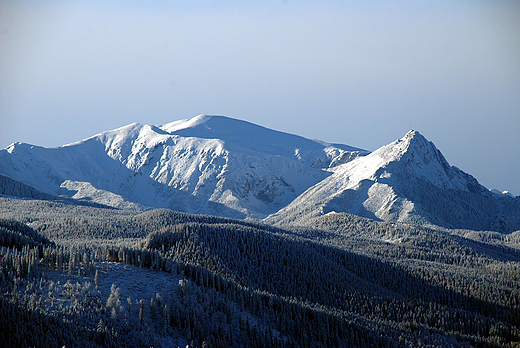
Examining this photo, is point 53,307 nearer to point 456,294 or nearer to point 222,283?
point 222,283

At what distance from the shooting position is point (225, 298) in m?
74.8

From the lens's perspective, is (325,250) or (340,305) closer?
(340,305)

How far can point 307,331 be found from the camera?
7475 cm

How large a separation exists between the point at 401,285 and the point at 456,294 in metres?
14.8

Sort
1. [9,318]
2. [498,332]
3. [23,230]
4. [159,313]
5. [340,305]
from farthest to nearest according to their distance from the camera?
[340,305]
[498,332]
[23,230]
[159,313]
[9,318]

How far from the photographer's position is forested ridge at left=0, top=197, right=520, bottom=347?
55406 mm

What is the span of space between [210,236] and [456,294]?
228 ft

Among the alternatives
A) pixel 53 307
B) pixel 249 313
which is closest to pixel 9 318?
pixel 53 307

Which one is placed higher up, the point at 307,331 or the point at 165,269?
the point at 165,269

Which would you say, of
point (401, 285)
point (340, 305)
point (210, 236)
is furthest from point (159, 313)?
point (401, 285)

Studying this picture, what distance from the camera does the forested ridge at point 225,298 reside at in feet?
182

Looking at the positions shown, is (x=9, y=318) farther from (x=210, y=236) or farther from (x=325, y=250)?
(x=325, y=250)

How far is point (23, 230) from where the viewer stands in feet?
310

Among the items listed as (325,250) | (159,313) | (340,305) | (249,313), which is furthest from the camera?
(325,250)
